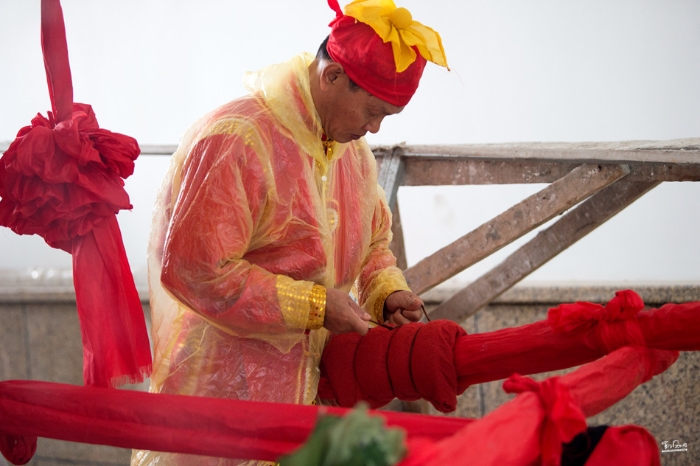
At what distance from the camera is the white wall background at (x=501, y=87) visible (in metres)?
3.58

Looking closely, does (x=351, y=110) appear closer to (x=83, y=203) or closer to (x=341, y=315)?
(x=341, y=315)

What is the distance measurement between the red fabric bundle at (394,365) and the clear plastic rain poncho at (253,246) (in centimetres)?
6

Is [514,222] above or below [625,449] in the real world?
above

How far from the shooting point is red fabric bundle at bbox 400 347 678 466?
79cm

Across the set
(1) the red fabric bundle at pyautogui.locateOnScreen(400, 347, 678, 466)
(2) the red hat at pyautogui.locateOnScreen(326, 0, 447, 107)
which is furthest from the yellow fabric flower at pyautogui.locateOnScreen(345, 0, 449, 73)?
(1) the red fabric bundle at pyautogui.locateOnScreen(400, 347, 678, 466)

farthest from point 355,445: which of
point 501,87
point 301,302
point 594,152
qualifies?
point 501,87

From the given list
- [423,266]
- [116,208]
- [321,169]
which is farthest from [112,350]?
[423,266]

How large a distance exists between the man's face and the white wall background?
7.02 feet

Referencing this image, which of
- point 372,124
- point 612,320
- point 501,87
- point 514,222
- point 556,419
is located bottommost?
point 556,419

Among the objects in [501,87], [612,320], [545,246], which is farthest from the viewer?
[501,87]

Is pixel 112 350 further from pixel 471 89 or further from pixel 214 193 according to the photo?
pixel 471 89

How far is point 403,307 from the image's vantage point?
1768 mm

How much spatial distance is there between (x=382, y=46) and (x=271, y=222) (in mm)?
423

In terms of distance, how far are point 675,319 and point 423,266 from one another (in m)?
1.16
